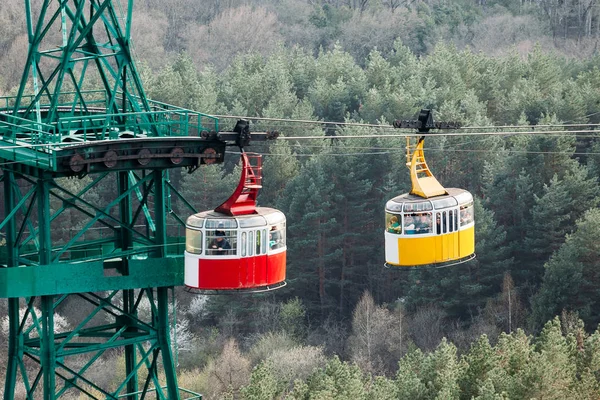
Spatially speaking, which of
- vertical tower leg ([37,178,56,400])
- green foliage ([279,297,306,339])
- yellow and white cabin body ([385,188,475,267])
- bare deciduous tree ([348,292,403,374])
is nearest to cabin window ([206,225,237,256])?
yellow and white cabin body ([385,188,475,267])

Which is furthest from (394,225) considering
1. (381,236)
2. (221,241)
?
(381,236)

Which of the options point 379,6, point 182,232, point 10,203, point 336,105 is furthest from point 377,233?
point 379,6

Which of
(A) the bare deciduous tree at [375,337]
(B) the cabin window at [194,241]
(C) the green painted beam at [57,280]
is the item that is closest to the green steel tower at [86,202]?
(C) the green painted beam at [57,280]

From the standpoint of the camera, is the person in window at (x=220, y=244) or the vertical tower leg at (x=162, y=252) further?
the vertical tower leg at (x=162, y=252)

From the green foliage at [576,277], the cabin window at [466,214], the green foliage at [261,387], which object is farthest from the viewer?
the green foliage at [576,277]

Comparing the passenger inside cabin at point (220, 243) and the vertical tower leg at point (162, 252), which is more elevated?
the passenger inside cabin at point (220, 243)

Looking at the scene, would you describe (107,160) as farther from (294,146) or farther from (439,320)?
(294,146)

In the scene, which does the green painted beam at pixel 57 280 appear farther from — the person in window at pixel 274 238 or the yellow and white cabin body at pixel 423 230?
the yellow and white cabin body at pixel 423 230

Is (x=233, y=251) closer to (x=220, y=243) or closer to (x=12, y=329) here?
(x=220, y=243)
